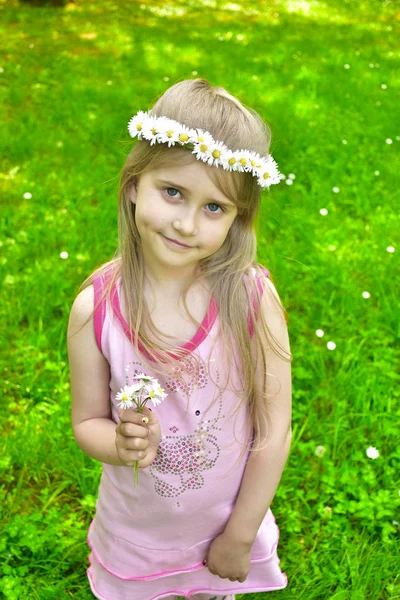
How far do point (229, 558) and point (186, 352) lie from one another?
59 cm

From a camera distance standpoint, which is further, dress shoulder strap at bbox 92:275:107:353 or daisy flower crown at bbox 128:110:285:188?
dress shoulder strap at bbox 92:275:107:353

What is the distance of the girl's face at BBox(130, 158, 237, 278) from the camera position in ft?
4.40

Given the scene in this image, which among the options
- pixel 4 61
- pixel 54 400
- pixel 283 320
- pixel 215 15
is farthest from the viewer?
pixel 215 15

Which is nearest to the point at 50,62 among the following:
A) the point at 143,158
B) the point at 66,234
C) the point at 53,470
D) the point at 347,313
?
the point at 66,234

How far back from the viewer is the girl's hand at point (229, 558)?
1.65 meters

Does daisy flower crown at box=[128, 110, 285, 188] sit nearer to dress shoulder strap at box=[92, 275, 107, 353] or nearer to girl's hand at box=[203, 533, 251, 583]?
dress shoulder strap at box=[92, 275, 107, 353]

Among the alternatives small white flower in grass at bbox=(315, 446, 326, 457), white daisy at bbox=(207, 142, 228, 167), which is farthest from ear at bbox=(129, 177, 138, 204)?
small white flower in grass at bbox=(315, 446, 326, 457)

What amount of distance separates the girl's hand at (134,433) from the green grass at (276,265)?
2.20 feet

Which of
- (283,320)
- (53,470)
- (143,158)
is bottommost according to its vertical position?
(53,470)

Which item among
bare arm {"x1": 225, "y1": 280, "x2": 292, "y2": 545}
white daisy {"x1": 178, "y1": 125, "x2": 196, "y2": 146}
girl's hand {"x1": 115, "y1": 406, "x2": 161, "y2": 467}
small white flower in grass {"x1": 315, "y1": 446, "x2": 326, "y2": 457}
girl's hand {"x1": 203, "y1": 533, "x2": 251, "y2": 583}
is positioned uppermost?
white daisy {"x1": 178, "y1": 125, "x2": 196, "y2": 146}

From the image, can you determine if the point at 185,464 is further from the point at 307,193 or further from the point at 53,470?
the point at 307,193

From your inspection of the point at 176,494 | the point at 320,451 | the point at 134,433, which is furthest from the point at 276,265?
the point at 134,433

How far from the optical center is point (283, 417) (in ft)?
5.32

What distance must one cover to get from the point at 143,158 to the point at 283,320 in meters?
0.53
